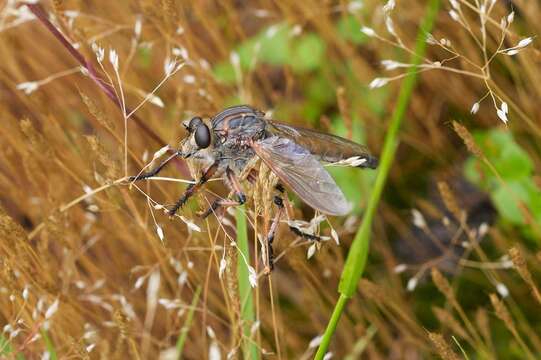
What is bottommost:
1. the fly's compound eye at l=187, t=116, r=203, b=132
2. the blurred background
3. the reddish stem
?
the blurred background

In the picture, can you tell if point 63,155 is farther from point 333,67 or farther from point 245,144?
point 333,67

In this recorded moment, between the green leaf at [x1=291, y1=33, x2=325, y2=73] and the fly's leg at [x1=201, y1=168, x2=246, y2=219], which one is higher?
the fly's leg at [x1=201, y1=168, x2=246, y2=219]

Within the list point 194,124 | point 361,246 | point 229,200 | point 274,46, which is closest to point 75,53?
point 194,124

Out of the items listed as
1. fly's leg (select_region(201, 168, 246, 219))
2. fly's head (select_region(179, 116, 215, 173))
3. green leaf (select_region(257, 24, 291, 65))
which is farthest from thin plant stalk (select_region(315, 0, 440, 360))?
green leaf (select_region(257, 24, 291, 65))

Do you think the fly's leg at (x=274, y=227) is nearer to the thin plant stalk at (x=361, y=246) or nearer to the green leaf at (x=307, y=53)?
the thin plant stalk at (x=361, y=246)

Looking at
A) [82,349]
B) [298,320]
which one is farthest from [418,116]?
[82,349]

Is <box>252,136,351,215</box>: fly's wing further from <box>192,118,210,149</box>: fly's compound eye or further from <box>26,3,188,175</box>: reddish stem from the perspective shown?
<box>26,3,188,175</box>: reddish stem

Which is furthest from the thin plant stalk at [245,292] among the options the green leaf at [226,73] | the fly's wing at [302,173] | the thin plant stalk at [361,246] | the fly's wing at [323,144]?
the green leaf at [226,73]

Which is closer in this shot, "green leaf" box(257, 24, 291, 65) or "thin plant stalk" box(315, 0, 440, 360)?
"thin plant stalk" box(315, 0, 440, 360)
